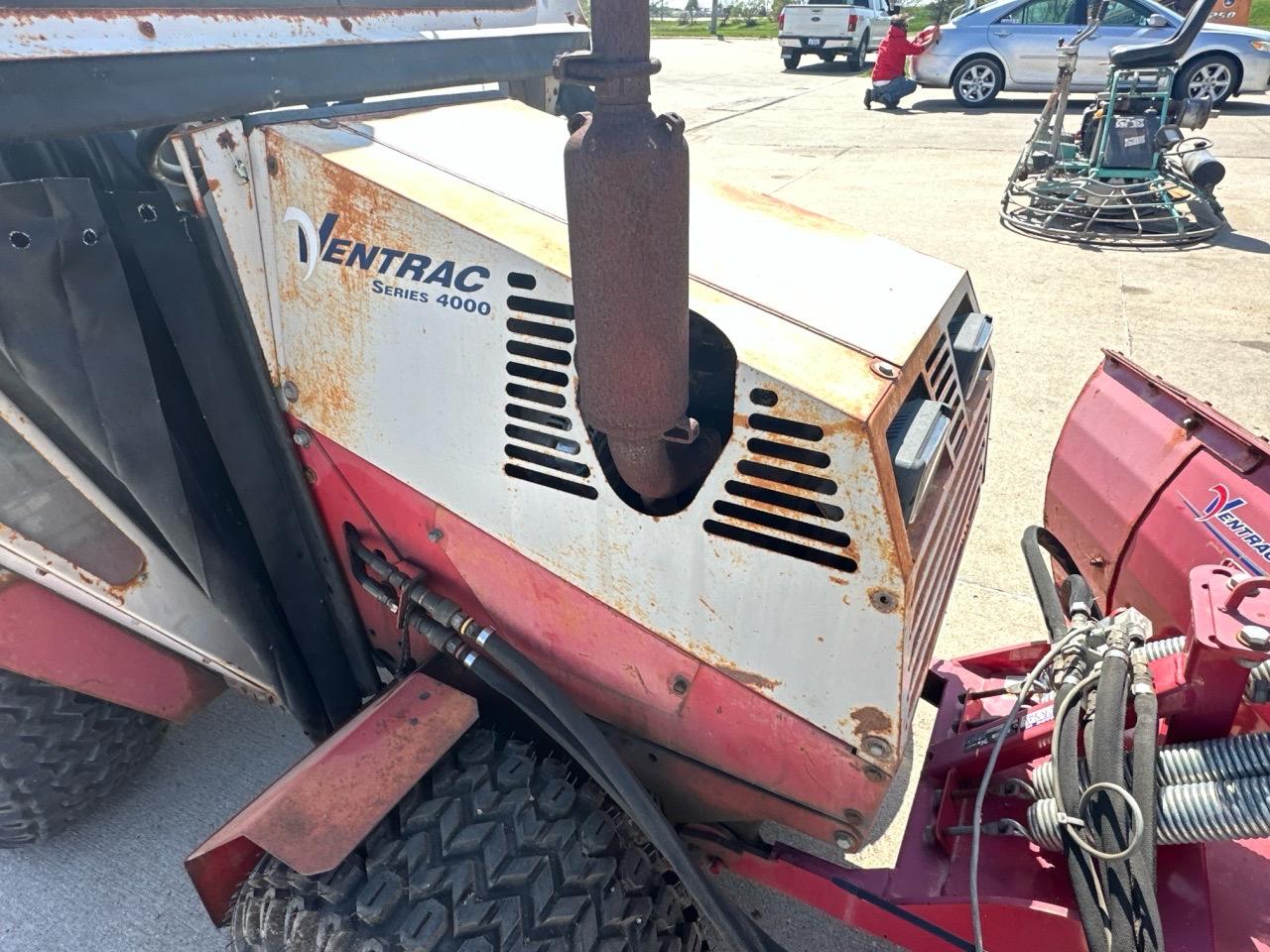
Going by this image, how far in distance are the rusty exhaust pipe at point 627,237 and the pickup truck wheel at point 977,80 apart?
14195mm

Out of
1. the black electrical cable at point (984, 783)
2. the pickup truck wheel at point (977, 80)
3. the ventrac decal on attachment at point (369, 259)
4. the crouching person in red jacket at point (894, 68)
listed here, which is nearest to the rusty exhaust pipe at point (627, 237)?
the ventrac decal on attachment at point (369, 259)

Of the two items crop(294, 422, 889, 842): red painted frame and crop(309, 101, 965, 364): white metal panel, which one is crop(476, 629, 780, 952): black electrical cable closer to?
crop(294, 422, 889, 842): red painted frame

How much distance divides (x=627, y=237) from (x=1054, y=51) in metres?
14.0

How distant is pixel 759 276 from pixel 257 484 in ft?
3.45

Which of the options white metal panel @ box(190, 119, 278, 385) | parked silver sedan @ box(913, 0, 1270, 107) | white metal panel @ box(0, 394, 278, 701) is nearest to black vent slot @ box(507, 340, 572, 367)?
white metal panel @ box(190, 119, 278, 385)

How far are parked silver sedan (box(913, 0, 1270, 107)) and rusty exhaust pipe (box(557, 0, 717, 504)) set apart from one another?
40.3 feet

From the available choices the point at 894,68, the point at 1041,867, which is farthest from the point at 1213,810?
the point at 894,68

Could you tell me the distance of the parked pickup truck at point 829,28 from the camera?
18.7 meters

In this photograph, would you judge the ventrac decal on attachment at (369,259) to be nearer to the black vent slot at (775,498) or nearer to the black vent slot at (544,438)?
the black vent slot at (544,438)

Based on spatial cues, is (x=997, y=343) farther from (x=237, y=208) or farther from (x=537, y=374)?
Answer: (x=237, y=208)

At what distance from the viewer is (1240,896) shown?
1593 mm

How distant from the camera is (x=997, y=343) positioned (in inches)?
208

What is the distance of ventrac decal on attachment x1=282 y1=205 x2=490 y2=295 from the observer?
148 centimetres

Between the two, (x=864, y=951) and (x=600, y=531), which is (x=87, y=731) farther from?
(x=864, y=951)
